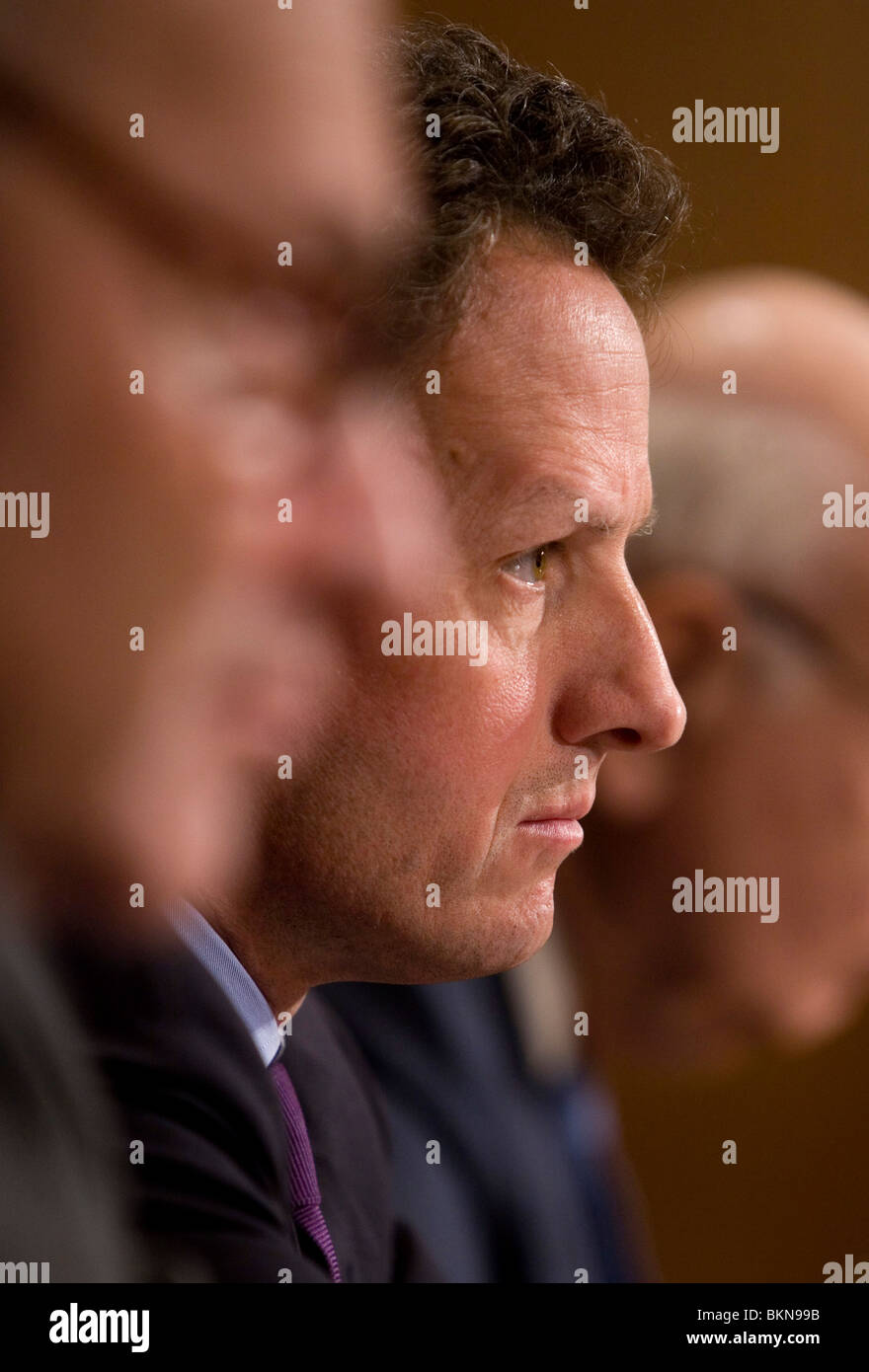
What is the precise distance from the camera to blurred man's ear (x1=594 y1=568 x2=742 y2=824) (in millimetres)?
684

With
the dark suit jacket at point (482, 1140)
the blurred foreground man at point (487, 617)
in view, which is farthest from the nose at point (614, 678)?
the dark suit jacket at point (482, 1140)

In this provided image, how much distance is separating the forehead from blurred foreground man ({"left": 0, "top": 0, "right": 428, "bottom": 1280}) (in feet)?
0.30

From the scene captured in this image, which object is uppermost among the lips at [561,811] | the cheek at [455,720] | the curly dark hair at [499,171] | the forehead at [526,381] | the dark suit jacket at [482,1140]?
the curly dark hair at [499,171]

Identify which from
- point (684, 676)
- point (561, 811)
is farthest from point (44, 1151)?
point (684, 676)

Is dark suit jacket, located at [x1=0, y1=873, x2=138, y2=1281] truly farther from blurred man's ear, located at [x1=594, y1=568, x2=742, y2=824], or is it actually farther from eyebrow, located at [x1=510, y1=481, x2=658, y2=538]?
blurred man's ear, located at [x1=594, y1=568, x2=742, y2=824]

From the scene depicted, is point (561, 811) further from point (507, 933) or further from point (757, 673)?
point (757, 673)

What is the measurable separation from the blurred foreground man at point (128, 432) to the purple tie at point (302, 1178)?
14 centimetres

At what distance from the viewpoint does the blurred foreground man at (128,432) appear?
0.85 ft

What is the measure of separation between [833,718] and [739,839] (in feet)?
0.27

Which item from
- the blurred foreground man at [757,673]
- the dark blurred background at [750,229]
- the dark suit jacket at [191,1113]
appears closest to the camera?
the dark suit jacket at [191,1113]

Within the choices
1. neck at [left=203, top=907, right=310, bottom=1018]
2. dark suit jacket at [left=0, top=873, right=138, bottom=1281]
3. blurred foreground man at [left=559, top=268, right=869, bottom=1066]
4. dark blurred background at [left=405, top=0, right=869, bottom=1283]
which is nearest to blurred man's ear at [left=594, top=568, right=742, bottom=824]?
blurred foreground man at [left=559, top=268, right=869, bottom=1066]

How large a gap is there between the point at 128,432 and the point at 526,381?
19cm

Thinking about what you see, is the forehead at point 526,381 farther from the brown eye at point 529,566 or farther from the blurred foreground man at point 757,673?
the blurred foreground man at point 757,673
